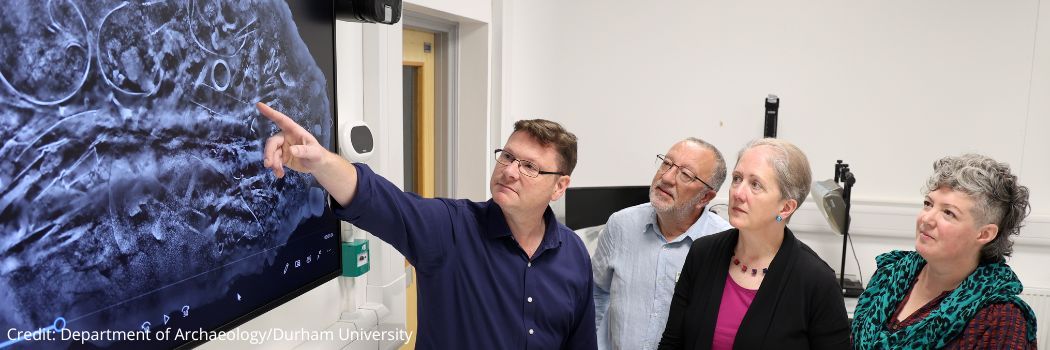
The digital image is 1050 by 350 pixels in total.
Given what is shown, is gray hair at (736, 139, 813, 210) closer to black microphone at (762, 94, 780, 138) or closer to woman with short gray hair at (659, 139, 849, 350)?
woman with short gray hair at (659, 139, 849, 350)

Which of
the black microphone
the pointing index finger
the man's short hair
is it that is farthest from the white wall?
the pointing index finger

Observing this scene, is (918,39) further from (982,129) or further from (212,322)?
(212,322)

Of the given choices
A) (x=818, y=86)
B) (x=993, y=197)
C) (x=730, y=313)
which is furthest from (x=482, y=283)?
(x=818, y=86)

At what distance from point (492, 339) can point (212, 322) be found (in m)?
0.58

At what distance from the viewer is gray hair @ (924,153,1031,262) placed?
1.55 metres

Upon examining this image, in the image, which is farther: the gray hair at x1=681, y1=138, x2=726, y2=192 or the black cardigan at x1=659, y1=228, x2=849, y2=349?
the gray hair at x1=681, y1=138, x2=726, y2=192

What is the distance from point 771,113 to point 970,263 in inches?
90.6

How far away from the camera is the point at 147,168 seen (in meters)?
1.21

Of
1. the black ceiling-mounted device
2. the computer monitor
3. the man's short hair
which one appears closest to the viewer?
the man's short hair

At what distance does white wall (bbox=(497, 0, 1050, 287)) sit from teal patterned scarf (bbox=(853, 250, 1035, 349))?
200 centimetres

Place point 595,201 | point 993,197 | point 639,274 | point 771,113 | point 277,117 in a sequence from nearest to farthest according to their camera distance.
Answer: point 277,117 < point 993,197 < point 639,274 < point 595,201 < point 771,113

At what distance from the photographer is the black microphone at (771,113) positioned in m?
3.79

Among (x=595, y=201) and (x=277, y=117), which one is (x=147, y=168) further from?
(x=595, y=201)

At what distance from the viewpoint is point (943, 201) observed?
1.59 metres
